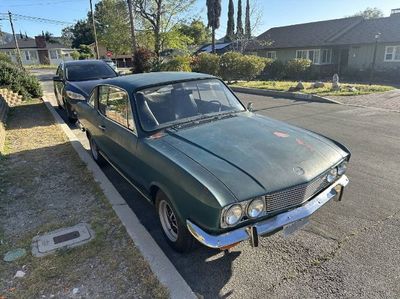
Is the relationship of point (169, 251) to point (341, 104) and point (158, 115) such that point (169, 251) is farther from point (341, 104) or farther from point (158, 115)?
point (341, 104)

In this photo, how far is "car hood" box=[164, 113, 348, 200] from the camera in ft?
8.49

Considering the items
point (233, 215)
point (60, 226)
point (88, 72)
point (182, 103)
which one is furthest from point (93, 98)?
point (88, 72)

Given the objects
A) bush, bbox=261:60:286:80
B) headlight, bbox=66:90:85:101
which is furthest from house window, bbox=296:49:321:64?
headlight, bbox=66:90:85:101

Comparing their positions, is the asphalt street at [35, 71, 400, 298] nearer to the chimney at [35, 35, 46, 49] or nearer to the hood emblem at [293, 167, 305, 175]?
the hood emblem at [293, 167, 305, 175]

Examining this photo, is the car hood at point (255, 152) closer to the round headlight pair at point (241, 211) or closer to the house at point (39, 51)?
the round headlight pair at point (241, 211)

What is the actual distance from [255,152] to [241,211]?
709 mm

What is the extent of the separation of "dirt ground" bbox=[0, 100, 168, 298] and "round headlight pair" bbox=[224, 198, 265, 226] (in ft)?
2.61

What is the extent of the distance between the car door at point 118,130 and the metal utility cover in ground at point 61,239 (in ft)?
2.57

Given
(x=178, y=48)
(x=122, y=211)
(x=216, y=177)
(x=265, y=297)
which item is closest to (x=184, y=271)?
(x=265, y=297)

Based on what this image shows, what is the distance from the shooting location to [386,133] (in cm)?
716

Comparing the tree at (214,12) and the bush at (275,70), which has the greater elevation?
the tree at (214,12)

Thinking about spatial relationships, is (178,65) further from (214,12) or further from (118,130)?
(214,12)

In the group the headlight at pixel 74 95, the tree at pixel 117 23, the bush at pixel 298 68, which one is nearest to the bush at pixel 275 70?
the bush at pixel 298 68

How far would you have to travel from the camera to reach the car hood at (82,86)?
7.82m
